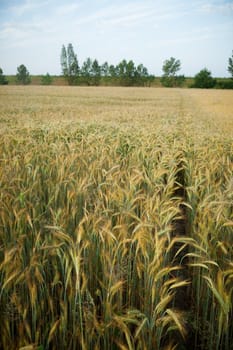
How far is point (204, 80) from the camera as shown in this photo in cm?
7144

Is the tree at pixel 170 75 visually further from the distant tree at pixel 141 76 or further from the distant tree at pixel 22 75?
the distant tree at pixel 22 75

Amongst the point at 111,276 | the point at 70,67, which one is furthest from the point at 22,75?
the point at 111,276

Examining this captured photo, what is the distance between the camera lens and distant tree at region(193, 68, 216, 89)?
70.6 meters

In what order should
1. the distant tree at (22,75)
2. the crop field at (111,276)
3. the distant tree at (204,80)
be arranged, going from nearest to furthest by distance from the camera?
the crop field at (111,276), the distant tree at (204,80), the distant tree at (22,75)

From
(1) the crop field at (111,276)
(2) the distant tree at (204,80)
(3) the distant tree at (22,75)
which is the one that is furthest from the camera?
(3) the distant tree at (22,75)

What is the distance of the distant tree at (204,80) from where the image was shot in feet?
232

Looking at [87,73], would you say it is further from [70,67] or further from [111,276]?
[111,276]

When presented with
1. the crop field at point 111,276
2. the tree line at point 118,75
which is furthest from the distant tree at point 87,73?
the crop field at point 111,276

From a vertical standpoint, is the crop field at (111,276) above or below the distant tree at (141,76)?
below

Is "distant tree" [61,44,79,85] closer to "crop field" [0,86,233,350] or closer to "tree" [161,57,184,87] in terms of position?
"tree" [161,57,184,87]

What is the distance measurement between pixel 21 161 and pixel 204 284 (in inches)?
85.4

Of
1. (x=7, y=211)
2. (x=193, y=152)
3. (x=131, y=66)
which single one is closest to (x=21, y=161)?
(x=7, y=211)

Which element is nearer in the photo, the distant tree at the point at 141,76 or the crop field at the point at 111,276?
the crop field at the point at 111,276

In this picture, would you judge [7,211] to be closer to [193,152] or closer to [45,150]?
[45,150]
